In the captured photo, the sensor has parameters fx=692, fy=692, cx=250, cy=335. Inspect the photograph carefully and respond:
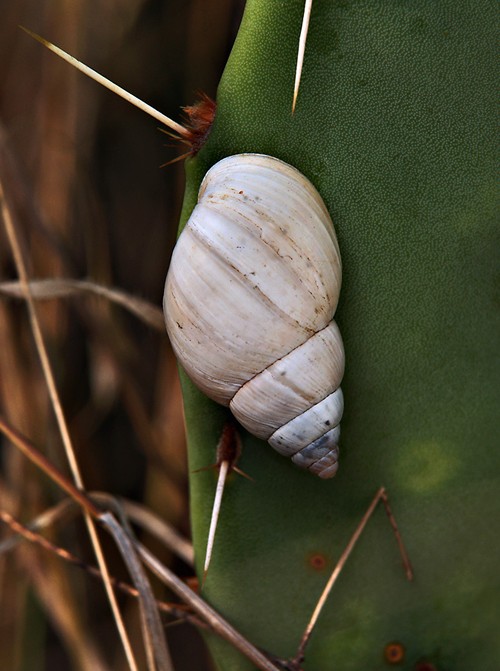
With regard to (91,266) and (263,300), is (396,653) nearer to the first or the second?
(263,300)

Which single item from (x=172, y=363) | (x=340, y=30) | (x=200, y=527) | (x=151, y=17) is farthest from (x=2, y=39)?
(x=200, y=527)

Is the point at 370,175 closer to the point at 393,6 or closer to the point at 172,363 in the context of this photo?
the point at 393,6

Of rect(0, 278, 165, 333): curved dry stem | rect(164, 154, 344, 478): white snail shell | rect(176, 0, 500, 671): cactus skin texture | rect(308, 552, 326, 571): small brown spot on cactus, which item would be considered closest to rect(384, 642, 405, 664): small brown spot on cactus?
rect(176, 0, 500, 671): cactus skin texture

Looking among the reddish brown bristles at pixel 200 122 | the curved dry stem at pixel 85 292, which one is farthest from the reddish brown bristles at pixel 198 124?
the curved dry stem at pixel 85 292

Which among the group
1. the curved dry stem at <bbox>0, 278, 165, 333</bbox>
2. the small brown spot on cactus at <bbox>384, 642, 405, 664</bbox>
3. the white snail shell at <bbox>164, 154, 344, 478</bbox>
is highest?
the white snail shell at <bbox>164, 154, 344, 478</bbox>

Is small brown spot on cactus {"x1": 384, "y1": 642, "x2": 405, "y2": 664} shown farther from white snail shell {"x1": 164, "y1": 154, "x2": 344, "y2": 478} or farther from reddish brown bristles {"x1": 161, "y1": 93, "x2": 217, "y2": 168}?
reddish brown bristles {"x1": 161, "y1": 93, "x2": 217, "y2": 168}
